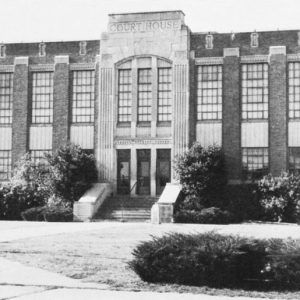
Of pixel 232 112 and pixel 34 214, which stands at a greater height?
pixel 232 112

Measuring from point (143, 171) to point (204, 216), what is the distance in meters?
7.71

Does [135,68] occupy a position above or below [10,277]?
above

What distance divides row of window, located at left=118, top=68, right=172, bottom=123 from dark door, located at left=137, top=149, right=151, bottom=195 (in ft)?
6.74

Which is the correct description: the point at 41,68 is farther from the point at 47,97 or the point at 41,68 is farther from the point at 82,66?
the point at 82,66

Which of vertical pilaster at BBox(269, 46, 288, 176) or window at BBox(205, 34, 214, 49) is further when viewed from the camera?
window at BBox(205, 34, 214, 49)

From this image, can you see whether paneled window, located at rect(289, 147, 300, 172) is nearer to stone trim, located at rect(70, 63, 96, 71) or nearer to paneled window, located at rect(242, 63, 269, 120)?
paneled window, located at rect(242, 63, 269, 120)

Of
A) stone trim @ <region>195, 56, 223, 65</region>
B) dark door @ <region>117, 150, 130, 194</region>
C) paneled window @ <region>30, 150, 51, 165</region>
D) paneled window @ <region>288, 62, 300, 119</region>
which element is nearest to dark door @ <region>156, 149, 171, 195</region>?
dark door @ <region>117, 150, 130, 194</region>

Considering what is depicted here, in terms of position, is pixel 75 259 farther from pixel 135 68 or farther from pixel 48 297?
pixel 135 68

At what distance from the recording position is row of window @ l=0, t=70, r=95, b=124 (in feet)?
133

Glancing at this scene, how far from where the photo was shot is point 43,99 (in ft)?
135

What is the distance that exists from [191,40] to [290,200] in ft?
37.8

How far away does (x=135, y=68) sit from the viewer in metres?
39.8

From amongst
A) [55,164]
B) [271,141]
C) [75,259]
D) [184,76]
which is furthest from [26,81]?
[75,259]

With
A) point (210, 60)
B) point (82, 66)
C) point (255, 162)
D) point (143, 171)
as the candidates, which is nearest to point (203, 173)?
point (255, 162)
